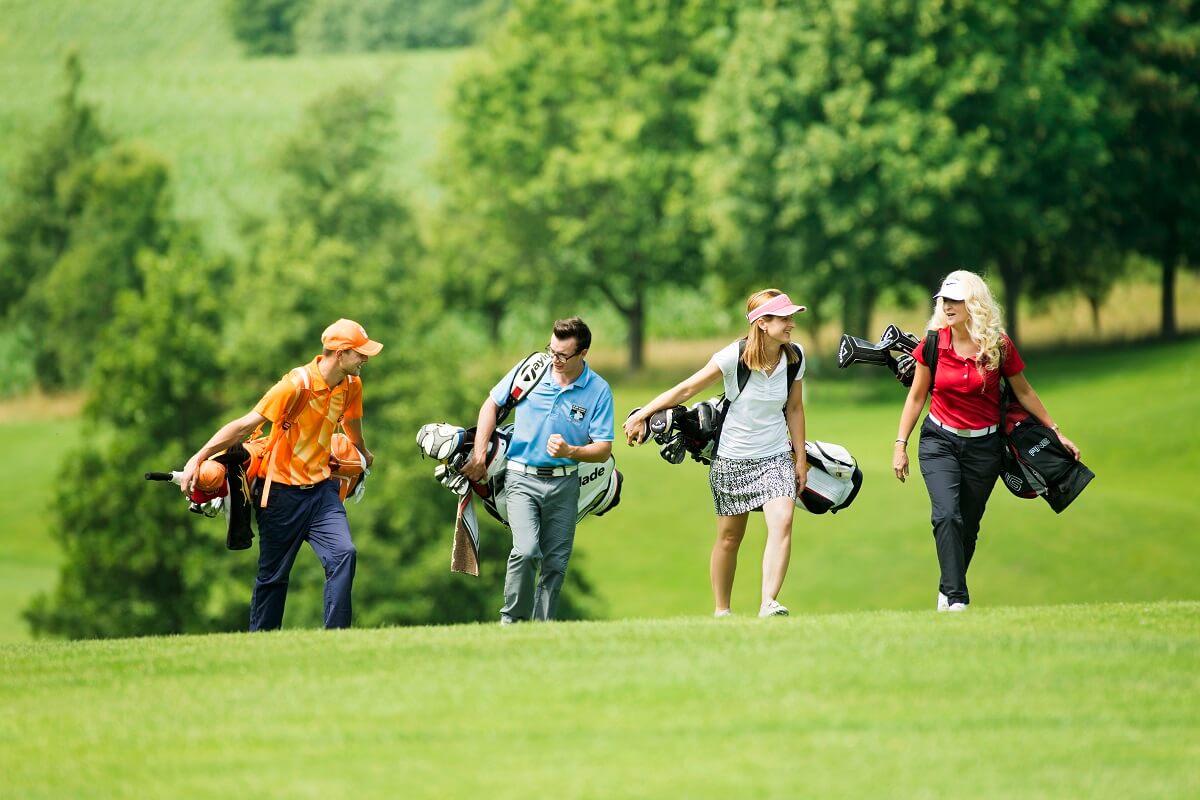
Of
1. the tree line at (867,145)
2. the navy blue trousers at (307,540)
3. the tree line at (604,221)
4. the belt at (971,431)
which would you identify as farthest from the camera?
the tree line at (867,145)

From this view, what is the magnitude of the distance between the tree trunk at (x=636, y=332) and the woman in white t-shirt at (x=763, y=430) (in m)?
48.0

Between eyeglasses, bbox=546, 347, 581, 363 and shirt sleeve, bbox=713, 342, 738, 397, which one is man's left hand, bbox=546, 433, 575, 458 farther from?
shirt sleeve, bbox=713, 342, 738, 397

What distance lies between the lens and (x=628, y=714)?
7.80 m

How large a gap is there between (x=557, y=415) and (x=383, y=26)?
123m

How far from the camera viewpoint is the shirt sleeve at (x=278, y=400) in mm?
10375

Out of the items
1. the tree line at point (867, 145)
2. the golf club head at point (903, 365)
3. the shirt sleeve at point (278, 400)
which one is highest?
the tree line at point (867, 145)

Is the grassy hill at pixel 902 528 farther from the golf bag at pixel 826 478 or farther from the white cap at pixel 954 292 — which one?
the white cap at pixel 954 292

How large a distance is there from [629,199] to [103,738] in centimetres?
5361

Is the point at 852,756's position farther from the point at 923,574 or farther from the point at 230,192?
the point at 230,192

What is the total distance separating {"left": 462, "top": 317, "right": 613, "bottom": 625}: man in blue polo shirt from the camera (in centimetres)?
1094

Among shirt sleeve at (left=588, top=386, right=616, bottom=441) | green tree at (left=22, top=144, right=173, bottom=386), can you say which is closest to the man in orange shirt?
shirt sleeve at (left=588, top=386, right=616, bottom=441)

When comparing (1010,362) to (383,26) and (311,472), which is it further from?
(383,26)

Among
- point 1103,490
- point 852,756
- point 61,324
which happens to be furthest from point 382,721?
point 61,324

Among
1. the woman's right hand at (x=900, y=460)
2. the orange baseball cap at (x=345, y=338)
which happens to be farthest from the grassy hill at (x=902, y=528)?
the orange baseball cap at (x=345, y=338)
